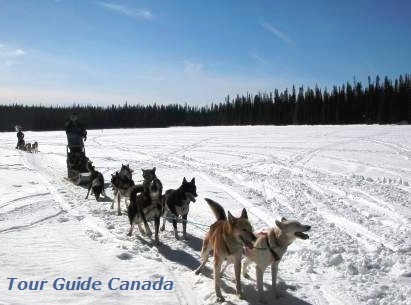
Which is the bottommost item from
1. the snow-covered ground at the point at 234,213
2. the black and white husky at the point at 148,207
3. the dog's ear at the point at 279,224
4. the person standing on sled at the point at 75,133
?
the snow-covered ground at the point at 234,213

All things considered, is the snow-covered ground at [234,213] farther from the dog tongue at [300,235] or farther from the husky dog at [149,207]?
the dog tongue at [300,235]

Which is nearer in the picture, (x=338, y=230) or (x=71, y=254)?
(x=71, y=254)

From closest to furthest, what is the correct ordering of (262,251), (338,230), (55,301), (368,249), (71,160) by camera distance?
(55,301) → (262,251) → (368,249) → (338,230) → (71,160)

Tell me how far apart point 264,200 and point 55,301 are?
7474 millimetres

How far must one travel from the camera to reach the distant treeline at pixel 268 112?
7094 cm

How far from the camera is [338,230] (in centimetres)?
859

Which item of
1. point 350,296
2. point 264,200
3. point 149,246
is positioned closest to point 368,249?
point 350,296

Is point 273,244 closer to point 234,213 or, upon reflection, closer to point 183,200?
point 183,200

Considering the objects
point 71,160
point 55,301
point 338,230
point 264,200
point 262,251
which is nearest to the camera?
point 55,301

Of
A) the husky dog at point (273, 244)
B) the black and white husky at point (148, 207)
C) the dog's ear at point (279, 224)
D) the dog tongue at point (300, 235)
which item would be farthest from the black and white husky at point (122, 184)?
the dog tongue at point (300, 235)

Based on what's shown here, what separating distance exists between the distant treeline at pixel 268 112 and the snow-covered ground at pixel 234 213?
Result: 55242 millimetres

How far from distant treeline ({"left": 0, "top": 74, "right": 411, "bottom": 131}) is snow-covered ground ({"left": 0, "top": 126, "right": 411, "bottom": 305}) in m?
55.2

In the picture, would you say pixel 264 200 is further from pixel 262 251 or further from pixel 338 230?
pixel 262 251

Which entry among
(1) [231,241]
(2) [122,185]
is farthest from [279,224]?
(2) [122,185]
